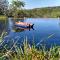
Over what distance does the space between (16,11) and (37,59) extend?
11672 cm

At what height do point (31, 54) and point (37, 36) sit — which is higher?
point (31, 54)

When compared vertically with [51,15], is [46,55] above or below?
above

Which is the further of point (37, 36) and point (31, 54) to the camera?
point (37, 36)

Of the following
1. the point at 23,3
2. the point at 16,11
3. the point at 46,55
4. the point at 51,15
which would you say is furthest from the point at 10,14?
the point at 46,55

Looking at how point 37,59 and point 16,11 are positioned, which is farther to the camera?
point 16,11

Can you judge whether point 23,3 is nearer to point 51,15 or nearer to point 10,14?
point 10,14

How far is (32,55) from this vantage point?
181 inches

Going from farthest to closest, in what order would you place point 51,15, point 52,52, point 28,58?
point 51,15
point 52,52
point 28,58

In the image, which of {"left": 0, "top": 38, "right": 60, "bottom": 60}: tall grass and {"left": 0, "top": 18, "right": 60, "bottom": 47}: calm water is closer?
{"left": 0, "top": 38, "right": 60, "bottom": 60}: tall grass

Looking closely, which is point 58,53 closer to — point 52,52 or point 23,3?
point 52,52

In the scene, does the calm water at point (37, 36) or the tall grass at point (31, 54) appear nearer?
the tall grass at point (31, 54)

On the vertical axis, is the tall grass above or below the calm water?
above

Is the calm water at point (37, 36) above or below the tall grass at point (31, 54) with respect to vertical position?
below

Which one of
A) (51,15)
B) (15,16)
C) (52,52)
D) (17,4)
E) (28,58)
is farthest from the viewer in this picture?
(51,15)
